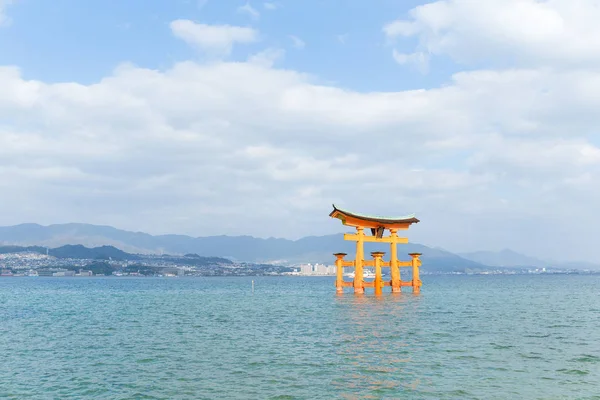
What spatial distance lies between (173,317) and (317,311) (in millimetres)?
12023

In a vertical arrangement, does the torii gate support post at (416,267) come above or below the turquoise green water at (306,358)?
above

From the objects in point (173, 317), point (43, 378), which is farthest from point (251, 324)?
point (43, 378)

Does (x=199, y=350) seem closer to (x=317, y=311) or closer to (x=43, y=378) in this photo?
(x=43, y=378)

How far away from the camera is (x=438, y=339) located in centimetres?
2836

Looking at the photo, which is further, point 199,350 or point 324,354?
point 199,350

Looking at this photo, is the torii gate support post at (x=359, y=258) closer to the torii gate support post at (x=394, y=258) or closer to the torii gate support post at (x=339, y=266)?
the torii gate support post at (x=339, y=266)

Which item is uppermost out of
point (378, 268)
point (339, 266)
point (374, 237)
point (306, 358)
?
point (374, 237)

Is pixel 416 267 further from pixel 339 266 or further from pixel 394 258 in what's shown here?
pixel 339 266

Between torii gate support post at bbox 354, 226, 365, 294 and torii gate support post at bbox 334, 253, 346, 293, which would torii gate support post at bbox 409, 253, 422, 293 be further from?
torii gate support post at bbox 334, 253, 346, 293

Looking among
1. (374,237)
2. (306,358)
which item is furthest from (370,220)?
(306,358)

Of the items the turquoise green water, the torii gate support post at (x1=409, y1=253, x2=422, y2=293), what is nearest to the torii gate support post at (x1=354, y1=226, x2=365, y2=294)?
the torii gate support post at (x1=409, y1=253, x2=422, y2=293)

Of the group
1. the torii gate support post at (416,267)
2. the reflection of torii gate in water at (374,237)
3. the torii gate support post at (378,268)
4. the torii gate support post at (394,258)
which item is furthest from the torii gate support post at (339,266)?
the torii gate support post at (416,267)

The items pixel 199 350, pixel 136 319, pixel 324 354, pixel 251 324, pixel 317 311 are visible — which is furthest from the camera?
pixel 317 311

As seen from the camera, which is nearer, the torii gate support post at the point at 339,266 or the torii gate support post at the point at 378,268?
the torii gate support post at the point at 378,268
